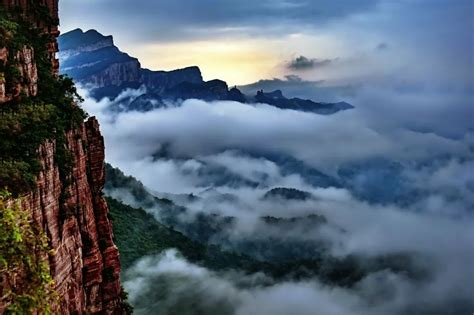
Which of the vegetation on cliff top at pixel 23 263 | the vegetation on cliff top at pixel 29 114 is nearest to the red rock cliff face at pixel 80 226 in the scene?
the vegetation on cliff top at pixel 29 114

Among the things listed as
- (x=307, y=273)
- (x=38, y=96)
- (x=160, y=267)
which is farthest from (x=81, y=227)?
(x=307, y=273)

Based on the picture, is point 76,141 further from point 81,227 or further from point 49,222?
point 49,222

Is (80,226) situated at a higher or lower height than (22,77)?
lower

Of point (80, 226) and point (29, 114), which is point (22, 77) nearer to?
point (29, 114)

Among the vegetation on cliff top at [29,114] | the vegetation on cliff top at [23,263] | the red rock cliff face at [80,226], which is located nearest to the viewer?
the vegetation on cliff top at [23,263]

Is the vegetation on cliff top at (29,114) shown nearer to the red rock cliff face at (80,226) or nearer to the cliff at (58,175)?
the cliff at (58,175)

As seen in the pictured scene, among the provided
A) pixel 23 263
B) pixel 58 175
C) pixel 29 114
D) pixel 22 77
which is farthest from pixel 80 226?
pixel 23 263
